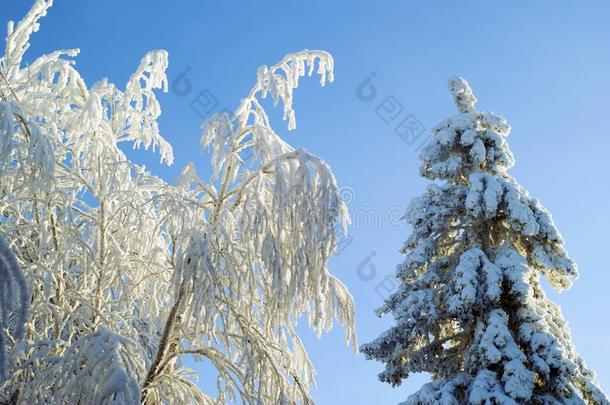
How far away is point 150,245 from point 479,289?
4.81 metres

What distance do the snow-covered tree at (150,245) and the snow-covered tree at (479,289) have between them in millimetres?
3001

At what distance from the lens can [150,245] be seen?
5.47 metres

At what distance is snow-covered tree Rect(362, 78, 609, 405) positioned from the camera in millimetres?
7473

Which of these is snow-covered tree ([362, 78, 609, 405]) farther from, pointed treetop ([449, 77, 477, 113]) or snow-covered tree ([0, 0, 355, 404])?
snow-covered tree ([0, 0, 355, 404])

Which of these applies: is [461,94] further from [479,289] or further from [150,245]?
[150,245]

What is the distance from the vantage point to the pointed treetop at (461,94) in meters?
10.2

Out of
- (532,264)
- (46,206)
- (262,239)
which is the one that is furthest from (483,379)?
(46,206)

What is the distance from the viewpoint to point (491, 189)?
853 cm

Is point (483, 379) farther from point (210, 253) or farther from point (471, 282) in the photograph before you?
point (210, 253)

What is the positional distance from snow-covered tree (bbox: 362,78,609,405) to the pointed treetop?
0.22ft

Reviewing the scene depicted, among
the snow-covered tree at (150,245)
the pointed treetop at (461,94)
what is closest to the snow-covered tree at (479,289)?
the pointed treetop at (461,94)

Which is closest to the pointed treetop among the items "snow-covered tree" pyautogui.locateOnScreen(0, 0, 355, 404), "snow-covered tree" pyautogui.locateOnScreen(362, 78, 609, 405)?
"snow-covered tree" pyautogui.locateOnScreen(362, 78, 609, 405)

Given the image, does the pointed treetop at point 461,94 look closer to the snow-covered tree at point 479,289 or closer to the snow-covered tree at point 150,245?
the snow-covered tree at point 479,289

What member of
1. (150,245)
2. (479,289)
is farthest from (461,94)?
(150,245)
